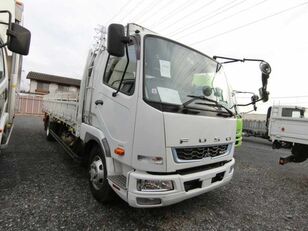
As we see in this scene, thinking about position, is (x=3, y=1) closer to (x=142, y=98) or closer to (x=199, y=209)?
(x=142, y=98)

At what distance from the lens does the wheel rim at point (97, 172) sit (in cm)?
273

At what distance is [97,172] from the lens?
9.12ft

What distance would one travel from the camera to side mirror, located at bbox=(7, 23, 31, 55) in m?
2.34

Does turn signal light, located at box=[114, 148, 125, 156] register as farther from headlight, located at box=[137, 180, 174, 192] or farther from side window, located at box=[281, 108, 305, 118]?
side window, located at box=[281, 108, 305, 118]

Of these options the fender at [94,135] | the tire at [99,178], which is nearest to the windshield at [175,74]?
the fender at [94,135]

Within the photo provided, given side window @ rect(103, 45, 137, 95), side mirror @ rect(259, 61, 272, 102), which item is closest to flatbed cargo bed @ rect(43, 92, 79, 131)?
side window @ rect(103, 45, 137, 95)

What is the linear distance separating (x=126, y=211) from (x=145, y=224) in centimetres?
36

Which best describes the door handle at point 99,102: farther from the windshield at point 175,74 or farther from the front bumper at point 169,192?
the front bumper at point 169,192

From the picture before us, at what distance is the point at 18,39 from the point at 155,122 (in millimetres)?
1942

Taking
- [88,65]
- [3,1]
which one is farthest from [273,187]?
[3,1]

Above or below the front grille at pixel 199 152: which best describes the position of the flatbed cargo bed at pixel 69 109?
above

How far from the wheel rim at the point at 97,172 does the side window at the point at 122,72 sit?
3.59 feet

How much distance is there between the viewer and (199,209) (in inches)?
117

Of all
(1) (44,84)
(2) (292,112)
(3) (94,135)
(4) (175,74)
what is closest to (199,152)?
(4) (175,74)
